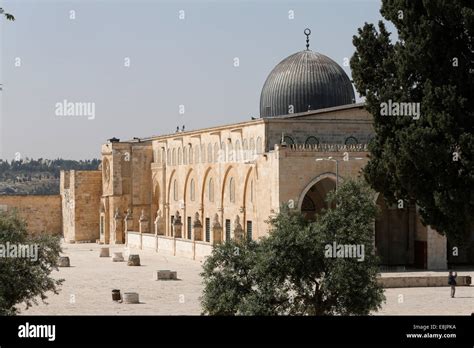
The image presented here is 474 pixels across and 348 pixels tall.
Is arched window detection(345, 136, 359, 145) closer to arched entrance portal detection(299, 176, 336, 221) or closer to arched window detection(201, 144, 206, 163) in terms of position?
arched entrance portal detection(299, 176, 336, 221)

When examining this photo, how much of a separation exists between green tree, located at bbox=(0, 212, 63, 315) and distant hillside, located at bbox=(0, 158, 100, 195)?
267 ft

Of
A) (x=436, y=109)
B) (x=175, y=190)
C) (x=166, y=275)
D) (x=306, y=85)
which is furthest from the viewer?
(x=175, y=190)

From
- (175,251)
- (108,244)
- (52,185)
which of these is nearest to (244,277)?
(175,251)

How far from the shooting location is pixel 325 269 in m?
20.8

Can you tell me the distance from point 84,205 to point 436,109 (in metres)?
40.5

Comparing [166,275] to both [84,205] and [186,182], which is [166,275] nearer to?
[186,182]

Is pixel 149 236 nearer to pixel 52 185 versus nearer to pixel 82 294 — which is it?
pixel 82 294

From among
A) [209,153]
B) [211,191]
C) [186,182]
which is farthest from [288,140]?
[186,182]

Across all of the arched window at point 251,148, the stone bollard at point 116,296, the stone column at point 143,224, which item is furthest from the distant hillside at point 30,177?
the stone bollard at point 116,296

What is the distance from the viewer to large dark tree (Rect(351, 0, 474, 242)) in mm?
25672

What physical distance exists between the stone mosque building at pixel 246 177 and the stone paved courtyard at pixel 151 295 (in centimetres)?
413

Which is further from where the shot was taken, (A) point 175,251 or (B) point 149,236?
(B) point 149,236

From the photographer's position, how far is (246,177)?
4428 centimetres
